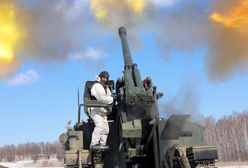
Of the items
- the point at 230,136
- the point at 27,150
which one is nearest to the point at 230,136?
the point at 230,136

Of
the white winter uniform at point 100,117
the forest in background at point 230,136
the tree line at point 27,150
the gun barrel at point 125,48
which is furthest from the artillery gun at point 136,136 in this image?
the tree line at point 27,150

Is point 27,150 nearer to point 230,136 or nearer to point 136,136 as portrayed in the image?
point 230,136

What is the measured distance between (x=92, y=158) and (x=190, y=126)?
300cm

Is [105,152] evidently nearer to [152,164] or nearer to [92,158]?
[92,158]

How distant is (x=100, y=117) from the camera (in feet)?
34.5

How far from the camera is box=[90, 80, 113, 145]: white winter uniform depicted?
1032 cm

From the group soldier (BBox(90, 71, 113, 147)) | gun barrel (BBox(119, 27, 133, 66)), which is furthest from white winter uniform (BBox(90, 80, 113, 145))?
gun barrel (BBox(119, 27, 133, 66))

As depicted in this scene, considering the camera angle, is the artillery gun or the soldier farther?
the soldier

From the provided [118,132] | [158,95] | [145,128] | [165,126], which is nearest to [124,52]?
[158,95]

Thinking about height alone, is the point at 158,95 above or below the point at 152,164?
above

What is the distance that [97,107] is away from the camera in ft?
34.7

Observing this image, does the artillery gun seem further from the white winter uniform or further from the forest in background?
the forest in background

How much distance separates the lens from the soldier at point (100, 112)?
33.9ft

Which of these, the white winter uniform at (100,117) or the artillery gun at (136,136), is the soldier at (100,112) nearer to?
the white winter uniform at (100,117)
